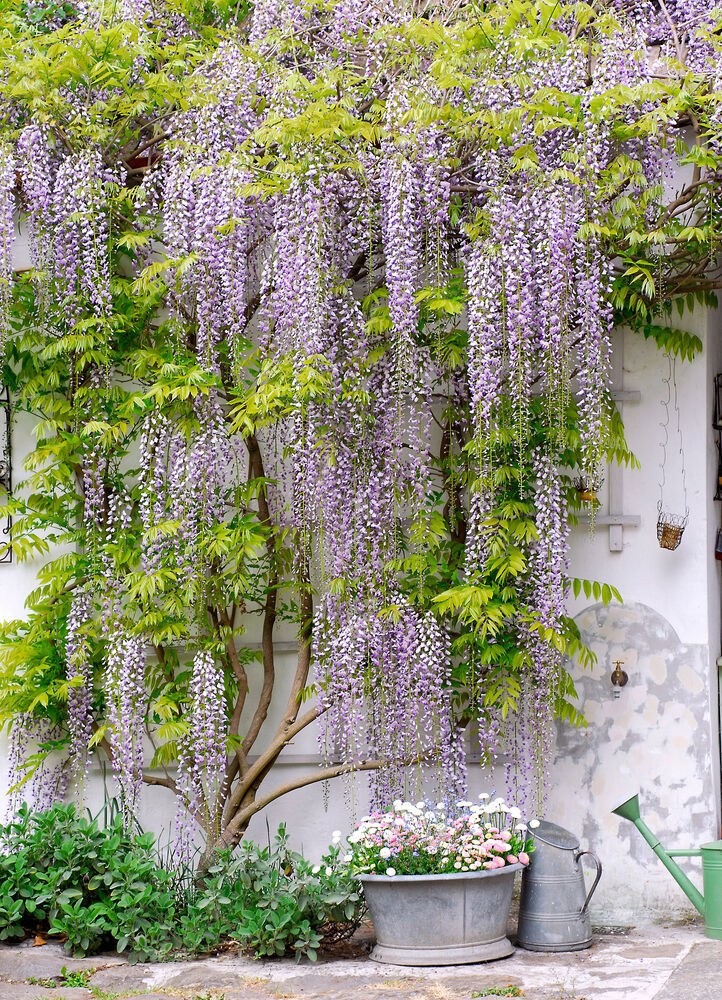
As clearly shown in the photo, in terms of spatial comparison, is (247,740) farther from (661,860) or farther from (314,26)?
(314,26)

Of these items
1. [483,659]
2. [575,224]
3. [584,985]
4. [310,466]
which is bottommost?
[584,985]

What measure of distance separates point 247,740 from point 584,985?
1749 millimetres

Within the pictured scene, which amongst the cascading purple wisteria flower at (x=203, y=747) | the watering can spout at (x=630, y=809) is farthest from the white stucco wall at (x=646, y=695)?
the cascading purple wisteria flower at (x=203, y=747)

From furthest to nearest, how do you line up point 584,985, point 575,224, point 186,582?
point 186,582 < point 575,224 < point 584,985

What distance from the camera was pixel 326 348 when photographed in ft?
14.1

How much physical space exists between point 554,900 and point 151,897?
1.51 meters

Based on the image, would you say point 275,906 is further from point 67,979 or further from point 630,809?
point 630,809

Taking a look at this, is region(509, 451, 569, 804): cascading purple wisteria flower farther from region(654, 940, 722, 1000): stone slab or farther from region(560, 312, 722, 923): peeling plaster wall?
region(654, 940, 722, 1000): stone slab

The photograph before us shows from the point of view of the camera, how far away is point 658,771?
4.47 m

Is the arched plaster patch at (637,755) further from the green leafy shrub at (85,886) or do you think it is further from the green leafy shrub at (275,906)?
the green leafy shrub at (85,886)

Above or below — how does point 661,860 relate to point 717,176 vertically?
below

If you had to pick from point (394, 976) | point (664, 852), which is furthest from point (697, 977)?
point (394, 976)

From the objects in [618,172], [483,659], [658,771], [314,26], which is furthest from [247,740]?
[314,26]

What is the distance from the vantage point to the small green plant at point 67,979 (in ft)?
12.4
